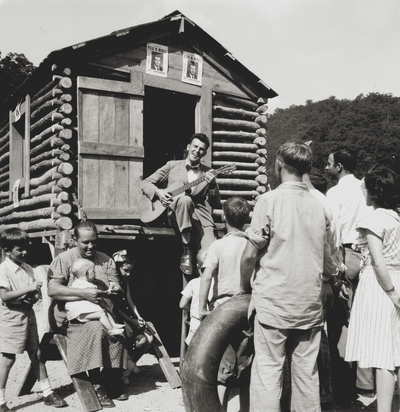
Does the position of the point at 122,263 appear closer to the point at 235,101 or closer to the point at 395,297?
the point at 395,297

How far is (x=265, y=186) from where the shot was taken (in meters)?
9.38

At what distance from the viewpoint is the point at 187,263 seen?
21.2 ft

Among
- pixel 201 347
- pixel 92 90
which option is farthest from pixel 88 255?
pixel 92 90

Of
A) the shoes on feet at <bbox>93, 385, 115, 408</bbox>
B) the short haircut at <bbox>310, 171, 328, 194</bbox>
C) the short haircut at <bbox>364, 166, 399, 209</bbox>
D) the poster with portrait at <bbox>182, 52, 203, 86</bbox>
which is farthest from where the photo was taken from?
the poster with portrait at <bbox>182, 52, 203, 86</bbox>

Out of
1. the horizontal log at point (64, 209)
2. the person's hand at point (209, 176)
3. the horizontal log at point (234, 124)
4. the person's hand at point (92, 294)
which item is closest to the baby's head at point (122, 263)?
the person's hand at point (92, 294)

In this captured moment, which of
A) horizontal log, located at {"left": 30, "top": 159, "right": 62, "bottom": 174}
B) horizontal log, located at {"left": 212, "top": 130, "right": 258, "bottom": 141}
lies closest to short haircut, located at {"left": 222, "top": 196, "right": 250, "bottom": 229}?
horizontal log, located at {"left": 30, "top": 159, "right": 62, "bottom": 174}

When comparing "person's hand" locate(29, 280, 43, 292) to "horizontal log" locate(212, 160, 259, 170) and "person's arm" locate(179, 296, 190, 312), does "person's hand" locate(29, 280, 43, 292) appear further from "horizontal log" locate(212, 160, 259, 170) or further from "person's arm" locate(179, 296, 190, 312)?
"horizontal log" locate(212, 160, 259, 170)

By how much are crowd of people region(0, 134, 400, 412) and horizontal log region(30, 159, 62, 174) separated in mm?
1500

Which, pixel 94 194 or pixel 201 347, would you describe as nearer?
pixel 201 347

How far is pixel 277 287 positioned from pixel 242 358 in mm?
911

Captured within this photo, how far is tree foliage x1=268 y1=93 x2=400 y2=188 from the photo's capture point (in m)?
55.7

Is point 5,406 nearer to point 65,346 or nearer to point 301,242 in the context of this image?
point 65,346

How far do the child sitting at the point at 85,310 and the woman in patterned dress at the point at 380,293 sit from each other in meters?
2.29

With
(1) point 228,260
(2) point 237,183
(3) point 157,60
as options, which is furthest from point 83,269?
(2) point 237,183
